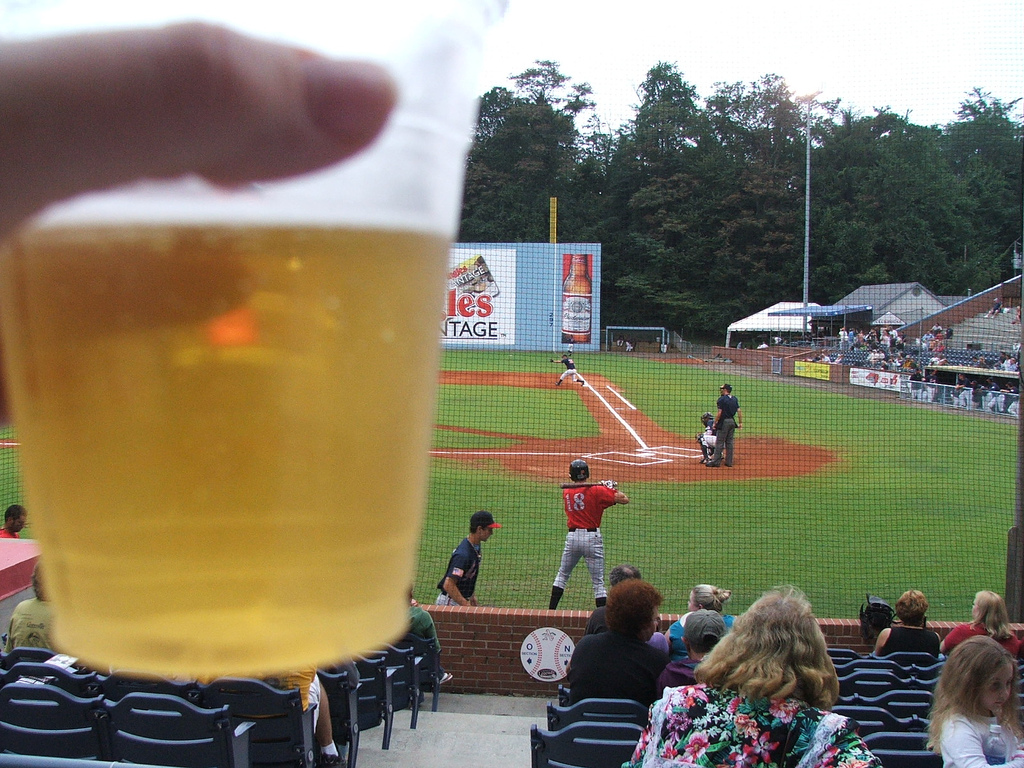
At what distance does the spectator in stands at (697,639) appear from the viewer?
3.65 metres

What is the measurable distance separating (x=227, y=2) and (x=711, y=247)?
40587mm

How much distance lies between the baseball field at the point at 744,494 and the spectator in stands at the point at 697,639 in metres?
3.64

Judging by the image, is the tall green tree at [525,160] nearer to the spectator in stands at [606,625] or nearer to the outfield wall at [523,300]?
the outfield wall at [523,300]

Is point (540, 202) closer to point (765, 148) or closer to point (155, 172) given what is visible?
point (765, 148)

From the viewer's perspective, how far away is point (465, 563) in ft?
21.6

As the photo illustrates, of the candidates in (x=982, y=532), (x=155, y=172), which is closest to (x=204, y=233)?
(x=155, y=172)

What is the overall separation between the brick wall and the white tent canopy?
1246 inches

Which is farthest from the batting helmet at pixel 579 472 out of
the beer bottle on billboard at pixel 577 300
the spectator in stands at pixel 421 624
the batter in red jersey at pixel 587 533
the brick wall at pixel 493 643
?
the beer bottle on billboard at pixel 577 300

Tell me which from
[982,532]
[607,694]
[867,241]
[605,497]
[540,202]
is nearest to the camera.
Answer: [607,694]

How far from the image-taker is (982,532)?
10531 mm

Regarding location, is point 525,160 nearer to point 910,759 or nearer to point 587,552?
point 587,552

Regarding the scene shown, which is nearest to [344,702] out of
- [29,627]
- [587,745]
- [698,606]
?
[587,745]

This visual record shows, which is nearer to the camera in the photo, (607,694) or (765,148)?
(607,694)

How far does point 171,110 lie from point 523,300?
92.5 feet
